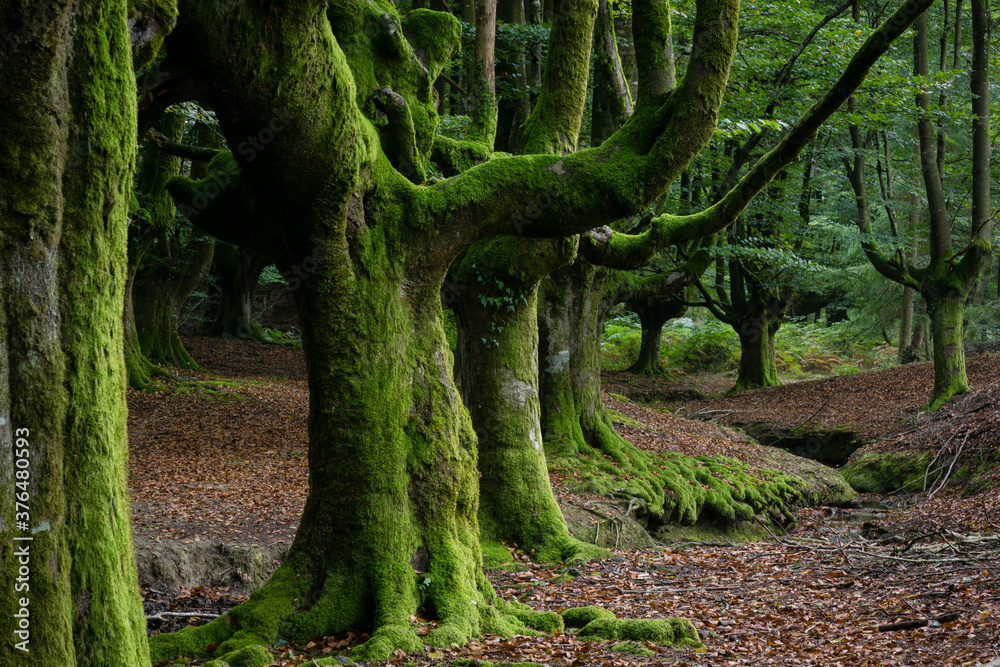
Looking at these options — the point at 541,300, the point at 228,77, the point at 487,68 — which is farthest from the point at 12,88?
the point at 541,300

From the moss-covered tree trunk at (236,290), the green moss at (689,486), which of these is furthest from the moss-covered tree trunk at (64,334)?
the moss-covered tree trunk at (236,290)

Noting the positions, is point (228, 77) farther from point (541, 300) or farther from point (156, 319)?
point (156, 319)

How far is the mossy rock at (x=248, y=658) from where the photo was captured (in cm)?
475

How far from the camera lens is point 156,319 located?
1853cm

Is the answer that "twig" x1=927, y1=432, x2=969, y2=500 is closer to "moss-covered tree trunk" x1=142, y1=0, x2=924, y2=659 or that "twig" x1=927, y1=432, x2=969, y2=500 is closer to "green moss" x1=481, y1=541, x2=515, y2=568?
"green moss" x1=481, y1=541, x2=515, y2=568

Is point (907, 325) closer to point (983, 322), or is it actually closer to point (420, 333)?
point (983, 322)

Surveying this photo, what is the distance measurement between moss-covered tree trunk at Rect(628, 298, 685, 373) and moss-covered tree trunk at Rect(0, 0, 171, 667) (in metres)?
21.5

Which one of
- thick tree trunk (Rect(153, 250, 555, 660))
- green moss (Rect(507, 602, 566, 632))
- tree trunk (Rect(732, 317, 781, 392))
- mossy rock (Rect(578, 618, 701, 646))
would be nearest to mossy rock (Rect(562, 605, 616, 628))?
green moss (Rect(507, 602, 566, 632))

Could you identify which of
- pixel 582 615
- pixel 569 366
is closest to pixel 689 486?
pixel 569 366

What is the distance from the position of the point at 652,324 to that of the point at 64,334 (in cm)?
2339

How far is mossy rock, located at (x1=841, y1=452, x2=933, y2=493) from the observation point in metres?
13.0

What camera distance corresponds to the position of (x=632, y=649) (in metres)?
5.32

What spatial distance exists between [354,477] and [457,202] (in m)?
2.26

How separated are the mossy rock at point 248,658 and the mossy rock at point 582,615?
2413 millimetres
